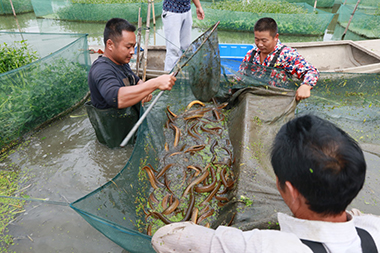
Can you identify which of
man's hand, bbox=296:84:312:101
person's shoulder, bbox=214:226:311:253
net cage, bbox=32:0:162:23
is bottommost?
net cage, bbox=32:0:162:23

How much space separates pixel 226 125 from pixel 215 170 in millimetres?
968

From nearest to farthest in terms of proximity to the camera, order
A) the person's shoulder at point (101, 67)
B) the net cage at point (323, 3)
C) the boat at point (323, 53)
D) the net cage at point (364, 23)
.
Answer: the person's shoulder at point (101, 67) < the boat at point (323, 53) < the net cage at point (364, 23) < the net cage at point (323, 3)

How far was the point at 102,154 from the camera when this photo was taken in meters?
3.05

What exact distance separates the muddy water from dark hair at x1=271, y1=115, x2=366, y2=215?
1.45 m

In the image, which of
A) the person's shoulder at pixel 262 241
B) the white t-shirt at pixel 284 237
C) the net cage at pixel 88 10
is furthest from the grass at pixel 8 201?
the net cage at pixel 88 10

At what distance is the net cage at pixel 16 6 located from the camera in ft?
37.2

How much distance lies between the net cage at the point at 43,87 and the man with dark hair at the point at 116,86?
114 cm

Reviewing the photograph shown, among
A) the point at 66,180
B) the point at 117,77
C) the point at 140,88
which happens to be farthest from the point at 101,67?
the point at 66,180

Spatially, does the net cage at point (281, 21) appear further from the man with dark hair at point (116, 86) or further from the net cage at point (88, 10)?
the man with dark hair at point (116, 86)

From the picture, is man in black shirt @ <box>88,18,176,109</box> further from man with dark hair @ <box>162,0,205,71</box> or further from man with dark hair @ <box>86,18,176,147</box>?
man with dark hair @ <box>162,0,205,71</box>

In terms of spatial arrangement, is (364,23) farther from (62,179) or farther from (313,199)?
(62,179)

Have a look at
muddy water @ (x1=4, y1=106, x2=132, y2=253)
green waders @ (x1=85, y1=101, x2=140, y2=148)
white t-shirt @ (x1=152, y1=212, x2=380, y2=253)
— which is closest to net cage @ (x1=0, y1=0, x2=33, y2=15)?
muddy water @ (x1=4, y1=106, x2=132, y2=253)

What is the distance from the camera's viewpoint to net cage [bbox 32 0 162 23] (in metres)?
10.2

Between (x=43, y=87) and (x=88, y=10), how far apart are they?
8703mm
